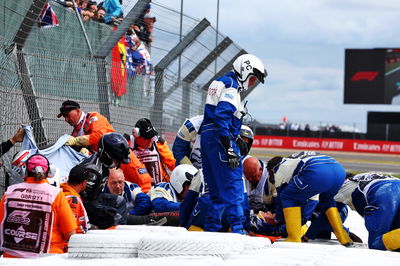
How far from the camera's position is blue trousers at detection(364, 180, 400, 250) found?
649cm

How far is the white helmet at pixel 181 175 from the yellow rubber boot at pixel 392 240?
1.90 m

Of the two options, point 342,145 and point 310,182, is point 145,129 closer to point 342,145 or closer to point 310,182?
point 310,182

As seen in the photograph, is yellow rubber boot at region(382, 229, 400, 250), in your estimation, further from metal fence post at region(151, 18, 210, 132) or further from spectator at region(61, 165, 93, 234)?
metal fence post at region(151, 18, 210, 132)

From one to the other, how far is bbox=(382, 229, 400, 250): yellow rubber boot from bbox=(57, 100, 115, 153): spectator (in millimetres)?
3160

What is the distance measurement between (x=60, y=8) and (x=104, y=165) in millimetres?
2678

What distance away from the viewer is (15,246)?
190 inches

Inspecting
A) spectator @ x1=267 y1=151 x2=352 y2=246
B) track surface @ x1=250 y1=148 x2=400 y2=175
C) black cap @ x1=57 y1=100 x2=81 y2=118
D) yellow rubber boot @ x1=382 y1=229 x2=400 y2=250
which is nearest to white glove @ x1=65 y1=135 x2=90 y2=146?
black cap @ x1=57 y1=100 x2=81 y2=118

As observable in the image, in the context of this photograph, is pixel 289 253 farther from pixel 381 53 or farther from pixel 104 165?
pixel 381 53

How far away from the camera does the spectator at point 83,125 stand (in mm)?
7926

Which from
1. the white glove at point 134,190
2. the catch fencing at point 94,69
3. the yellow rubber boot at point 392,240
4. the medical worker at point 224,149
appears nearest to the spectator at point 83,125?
the catch fencing at point 94,69

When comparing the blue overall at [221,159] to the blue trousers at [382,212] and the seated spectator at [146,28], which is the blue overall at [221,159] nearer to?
the blue trousers at [382,212]

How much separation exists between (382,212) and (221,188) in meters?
1.40

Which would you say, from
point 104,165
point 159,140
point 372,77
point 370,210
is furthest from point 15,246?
point 372,77

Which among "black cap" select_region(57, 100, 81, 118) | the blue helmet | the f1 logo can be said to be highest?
the f1 logo
